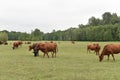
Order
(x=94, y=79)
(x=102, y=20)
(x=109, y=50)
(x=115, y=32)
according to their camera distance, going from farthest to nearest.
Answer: (x=102, y=20), (x=115, y=32), (x=109, y=50), (x=94, y=79)

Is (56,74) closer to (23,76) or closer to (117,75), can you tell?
(23,76)

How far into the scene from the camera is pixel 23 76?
20.8 meters

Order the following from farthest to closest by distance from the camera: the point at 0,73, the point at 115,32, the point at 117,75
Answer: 1. the point at 115,32
2. the point at 0,73
3. the point at 117,75

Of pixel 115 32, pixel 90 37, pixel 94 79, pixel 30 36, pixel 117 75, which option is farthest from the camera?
pixel 30 36

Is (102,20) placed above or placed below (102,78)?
above

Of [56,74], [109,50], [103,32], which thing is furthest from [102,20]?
[56,74]

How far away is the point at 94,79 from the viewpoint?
19.1 m

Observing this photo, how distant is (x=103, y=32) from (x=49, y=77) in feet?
430

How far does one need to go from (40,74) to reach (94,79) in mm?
4017

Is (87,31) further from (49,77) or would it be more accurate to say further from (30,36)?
(49,77)

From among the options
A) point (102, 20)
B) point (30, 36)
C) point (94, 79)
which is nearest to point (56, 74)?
point (94, 79)

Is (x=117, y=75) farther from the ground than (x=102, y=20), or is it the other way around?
(x=102, y=20)

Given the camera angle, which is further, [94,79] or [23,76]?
[23,76]

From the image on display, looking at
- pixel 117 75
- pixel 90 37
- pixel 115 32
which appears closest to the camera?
pixel 117 75
